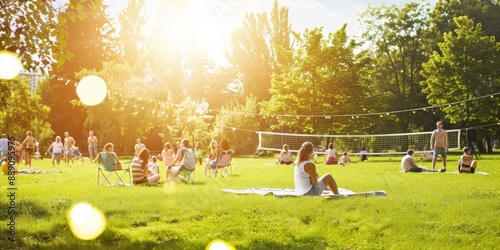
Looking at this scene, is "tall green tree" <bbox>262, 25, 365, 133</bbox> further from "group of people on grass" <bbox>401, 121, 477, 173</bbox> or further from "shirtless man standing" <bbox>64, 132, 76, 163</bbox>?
"group of people on grass" <bbox>401, 121, 477, 173</bbox>

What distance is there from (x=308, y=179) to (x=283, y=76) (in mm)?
35009

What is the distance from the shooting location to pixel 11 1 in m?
7.92

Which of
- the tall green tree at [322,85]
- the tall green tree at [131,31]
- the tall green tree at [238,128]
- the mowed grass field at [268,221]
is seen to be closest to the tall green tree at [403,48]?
the tall green tree at [322,85]

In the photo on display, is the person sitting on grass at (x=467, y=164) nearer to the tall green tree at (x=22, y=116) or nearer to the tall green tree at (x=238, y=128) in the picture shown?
the tall green tree at (x=238, y=128)

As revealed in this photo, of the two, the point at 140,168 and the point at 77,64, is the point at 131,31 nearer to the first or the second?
the point at 77,64

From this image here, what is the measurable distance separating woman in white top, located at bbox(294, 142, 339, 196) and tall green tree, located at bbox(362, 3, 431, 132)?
41.3m

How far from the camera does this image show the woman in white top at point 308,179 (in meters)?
11.1

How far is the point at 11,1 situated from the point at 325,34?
39.9 m

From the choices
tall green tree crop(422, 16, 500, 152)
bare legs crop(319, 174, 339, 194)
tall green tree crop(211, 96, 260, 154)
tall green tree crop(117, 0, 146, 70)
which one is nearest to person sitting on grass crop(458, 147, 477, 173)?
bare legs crop(319, 174, 339, 194)

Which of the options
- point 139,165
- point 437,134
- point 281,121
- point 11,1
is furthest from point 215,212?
point 281,121

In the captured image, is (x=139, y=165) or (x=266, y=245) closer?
(x=266, y=245)

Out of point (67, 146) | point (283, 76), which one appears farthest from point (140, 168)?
point (283, 76)

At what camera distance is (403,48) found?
53.1 metres

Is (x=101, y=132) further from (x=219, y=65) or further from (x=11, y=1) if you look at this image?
(x=11, y=1)
